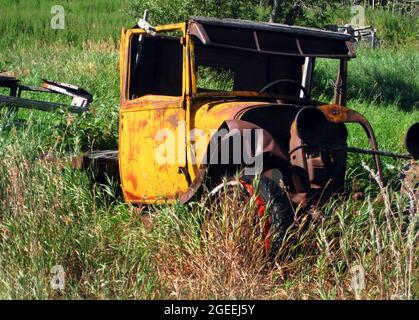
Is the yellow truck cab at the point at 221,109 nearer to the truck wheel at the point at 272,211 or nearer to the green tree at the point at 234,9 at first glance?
the truck wheel at the point at 272,211

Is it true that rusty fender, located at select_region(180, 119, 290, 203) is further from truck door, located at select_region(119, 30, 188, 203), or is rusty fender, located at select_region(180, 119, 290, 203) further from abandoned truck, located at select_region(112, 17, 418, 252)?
truck door, located at select_region(119, 30, 188, 203)

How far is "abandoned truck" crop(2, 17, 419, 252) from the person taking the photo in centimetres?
579

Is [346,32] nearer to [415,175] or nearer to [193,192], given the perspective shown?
[415,175]

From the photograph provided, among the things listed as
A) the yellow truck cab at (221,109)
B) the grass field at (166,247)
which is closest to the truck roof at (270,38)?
the yellow truck cab at (221,109)

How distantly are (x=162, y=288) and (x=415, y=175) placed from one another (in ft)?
6.62

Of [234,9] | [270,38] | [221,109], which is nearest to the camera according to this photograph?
[221,109]

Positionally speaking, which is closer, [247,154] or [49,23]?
[247,154]

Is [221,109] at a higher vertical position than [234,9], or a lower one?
lower

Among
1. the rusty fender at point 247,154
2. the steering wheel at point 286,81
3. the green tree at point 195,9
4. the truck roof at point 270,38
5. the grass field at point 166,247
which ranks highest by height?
the green tree at point 195,9

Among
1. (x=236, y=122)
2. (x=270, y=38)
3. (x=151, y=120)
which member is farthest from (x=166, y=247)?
(x=270, y=38)

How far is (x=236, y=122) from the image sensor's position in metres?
5.89

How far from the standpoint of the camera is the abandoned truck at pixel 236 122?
5793 millimetres

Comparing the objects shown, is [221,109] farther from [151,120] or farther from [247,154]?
[151,120]
